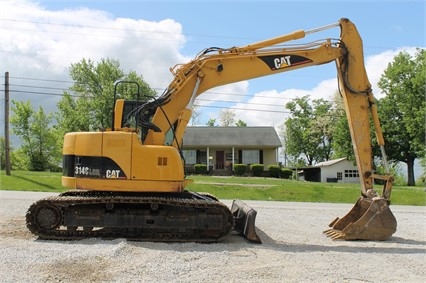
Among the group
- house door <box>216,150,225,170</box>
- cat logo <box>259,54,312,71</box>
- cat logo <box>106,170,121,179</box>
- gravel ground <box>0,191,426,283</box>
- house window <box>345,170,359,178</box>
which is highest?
cat logo <box>259,54,312,71</box>

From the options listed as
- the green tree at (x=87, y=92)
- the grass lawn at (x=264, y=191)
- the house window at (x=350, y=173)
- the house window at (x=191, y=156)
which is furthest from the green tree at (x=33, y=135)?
the house window at (x=350, y=173)

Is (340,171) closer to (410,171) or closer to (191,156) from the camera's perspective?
(410,171)

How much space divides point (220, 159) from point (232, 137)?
276 centimetres

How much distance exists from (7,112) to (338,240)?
27.0 m

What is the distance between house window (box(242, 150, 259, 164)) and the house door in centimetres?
231

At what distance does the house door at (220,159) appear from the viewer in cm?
5074

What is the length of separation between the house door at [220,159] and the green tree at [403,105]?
17.2 m

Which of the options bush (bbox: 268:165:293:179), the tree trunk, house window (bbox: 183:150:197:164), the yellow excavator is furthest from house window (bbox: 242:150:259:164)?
the yellow excavator

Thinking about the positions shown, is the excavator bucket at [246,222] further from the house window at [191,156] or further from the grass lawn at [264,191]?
the house window at [191,156]

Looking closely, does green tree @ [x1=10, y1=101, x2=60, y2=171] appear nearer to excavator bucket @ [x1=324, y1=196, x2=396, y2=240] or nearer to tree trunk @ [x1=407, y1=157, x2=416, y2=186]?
tree trunk @ [x1=407, y1=157, x2=416, y2=186]

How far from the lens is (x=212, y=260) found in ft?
26.0

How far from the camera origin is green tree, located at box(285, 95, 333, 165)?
7000cm

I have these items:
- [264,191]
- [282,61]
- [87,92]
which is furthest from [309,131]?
[282,61]

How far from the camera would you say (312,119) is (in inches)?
2857
